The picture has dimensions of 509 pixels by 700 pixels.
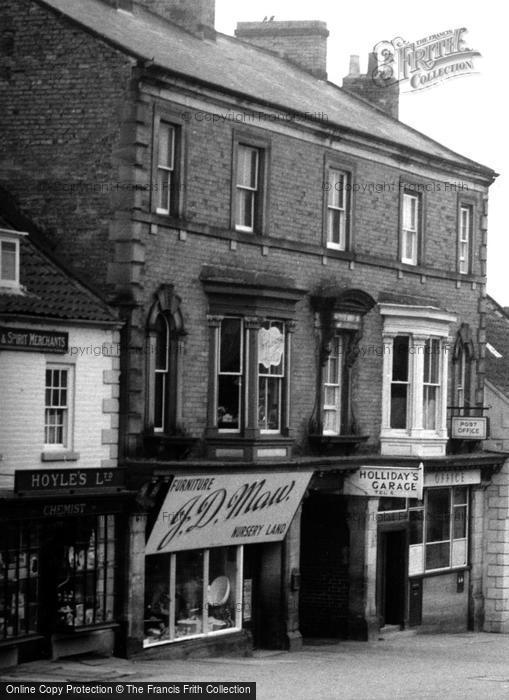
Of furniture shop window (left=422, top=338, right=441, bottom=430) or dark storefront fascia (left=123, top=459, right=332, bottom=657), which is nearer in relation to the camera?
dark storefront fascia (left=123, top=459, right=332, bottom=657)

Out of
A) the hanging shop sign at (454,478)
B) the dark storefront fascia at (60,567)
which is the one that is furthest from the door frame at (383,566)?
the dark storefront fascia at (60,567)

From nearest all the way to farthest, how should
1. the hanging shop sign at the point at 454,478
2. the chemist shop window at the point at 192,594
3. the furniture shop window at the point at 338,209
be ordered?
the chemist shop window at the point at 192,594 → the furniture shop window at the point at 338,209 → the hanging shop sign at the point at 454,478

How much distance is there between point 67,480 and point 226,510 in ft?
17.7

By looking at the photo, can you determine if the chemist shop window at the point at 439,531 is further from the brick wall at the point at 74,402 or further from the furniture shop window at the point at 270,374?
the brick wall at the point at 74,402

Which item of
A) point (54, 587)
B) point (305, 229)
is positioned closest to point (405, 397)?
point (305, 229)

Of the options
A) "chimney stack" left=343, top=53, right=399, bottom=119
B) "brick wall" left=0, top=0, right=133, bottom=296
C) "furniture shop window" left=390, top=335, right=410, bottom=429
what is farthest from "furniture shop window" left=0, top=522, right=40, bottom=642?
"chimney stack" left=343, top=53, right=399, bottom=119

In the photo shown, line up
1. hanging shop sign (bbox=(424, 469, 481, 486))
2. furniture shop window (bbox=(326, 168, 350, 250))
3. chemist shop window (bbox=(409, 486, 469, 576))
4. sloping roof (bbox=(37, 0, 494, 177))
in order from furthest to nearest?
1. chemist shop window (bbox=(409, 486, 469, 576))
2. hanging shop sign (bbox=(424, 469, 481, 486))
3. furniture shop window (bbox=(326, 168, 350, 250))
4. sloping roof (bbox=(37, 0, 494, 177))

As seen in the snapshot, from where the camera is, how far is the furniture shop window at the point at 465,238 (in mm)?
39312

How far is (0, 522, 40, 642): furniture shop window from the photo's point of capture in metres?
25.6

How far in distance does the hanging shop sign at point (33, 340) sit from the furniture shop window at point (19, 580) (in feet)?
9.35

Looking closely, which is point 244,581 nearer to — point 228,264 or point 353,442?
point 353,442

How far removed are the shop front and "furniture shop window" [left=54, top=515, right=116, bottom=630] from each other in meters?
0.81

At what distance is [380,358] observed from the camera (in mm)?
35719

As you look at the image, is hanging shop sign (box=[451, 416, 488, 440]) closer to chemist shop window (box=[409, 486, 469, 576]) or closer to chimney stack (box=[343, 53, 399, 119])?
chemist shop window (box=[409, 486, 469, 576])
